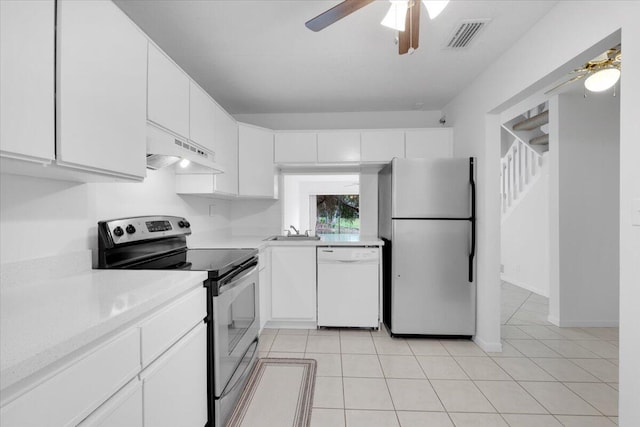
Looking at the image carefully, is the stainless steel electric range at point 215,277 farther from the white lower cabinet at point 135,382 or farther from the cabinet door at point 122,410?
the cabinet door at point 122,410

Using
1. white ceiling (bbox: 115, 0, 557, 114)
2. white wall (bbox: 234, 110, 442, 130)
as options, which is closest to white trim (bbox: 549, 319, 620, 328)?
white wall (bbox: 234, 110, 442, 130)

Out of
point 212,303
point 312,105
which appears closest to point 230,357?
point 212,303

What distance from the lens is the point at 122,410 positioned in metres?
0.97

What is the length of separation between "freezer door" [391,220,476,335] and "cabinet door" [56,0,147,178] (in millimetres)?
2181

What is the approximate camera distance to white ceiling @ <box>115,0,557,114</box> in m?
1.83

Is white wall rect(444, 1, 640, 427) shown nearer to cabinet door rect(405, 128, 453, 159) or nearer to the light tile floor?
cabinet door rect(405, 128, 453, 159)

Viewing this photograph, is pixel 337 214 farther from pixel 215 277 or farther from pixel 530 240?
pixel 530 240

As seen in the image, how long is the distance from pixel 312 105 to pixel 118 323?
3019 millimetres

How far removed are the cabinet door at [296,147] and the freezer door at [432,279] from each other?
1.21 metres

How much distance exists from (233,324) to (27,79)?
145 centimetres

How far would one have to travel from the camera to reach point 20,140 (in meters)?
0.93

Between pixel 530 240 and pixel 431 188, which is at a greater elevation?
pixel 431 188

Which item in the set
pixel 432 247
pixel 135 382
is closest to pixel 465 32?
pixel 432 247

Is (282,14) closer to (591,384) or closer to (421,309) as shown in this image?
(421,309)
